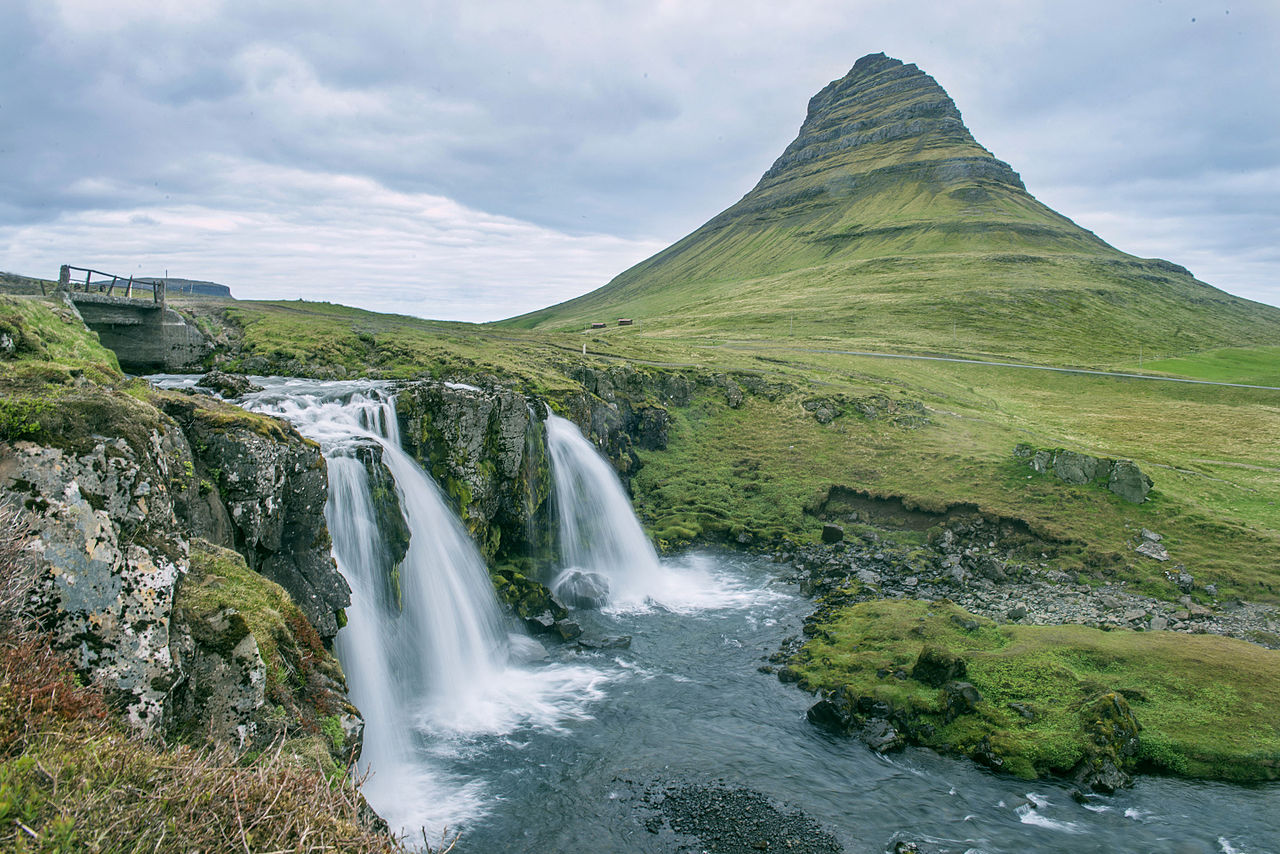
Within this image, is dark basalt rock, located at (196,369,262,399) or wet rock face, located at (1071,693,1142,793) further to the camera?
dark basalt rock, located at (196,369,262,399)

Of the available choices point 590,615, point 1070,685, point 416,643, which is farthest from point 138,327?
point 1070,685

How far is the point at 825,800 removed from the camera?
16.3 metres

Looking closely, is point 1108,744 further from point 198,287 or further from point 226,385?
point 198,287

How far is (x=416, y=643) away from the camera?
22641mm

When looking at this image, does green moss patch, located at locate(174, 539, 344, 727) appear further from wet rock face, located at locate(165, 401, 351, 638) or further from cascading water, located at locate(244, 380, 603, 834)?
cascading water, located at locate(244, 380, 603, 834)

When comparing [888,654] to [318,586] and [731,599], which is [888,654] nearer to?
[731,599]

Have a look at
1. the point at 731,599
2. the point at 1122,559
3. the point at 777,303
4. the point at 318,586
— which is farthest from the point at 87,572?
the point at 777,303

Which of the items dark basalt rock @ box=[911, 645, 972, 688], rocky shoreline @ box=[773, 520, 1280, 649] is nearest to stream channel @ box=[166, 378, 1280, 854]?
dark basalt rock @ box=[911, 645, 972, 688]

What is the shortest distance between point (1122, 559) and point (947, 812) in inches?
876

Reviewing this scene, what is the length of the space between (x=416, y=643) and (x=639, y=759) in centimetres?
899

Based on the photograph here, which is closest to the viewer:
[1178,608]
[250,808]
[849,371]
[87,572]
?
[250,808]

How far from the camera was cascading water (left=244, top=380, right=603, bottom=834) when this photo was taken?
17.5m

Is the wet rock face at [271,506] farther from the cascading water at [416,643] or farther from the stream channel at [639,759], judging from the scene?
the stream channel at [639,759]

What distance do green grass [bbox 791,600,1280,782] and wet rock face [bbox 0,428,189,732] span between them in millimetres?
18294
